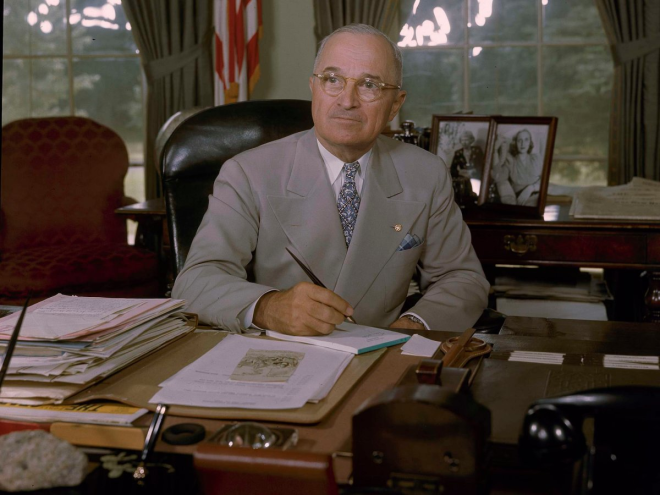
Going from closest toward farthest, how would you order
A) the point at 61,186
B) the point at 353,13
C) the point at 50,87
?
the point at 61,186 → the point at 353,13 → the point at 50,87

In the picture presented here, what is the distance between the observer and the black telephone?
676mm

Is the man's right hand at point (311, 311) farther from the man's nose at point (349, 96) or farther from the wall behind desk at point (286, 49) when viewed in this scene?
the wall behind desk at point (286, 49)

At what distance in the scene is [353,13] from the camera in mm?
4371

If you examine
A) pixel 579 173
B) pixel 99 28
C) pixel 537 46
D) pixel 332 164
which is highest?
pixel 99 28

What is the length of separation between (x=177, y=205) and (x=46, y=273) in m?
Answer: 1.39

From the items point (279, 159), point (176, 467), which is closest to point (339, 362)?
point (176, 467)

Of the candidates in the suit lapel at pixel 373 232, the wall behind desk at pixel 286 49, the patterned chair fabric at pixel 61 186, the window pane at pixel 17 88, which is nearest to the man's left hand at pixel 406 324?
the suit lapel at pixel 373 232

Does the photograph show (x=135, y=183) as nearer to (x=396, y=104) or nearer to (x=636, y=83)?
(x=636, y=83)

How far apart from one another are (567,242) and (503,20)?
7.48 feet

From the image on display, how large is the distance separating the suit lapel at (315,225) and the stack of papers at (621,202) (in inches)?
43.0

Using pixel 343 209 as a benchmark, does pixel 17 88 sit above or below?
above

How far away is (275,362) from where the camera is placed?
110 cm

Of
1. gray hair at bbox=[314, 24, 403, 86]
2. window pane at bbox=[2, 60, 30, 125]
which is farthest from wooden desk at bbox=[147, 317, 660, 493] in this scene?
window pane at bbox=[2, 60, 30, 125]

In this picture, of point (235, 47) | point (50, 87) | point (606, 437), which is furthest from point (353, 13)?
point (606, 437)
